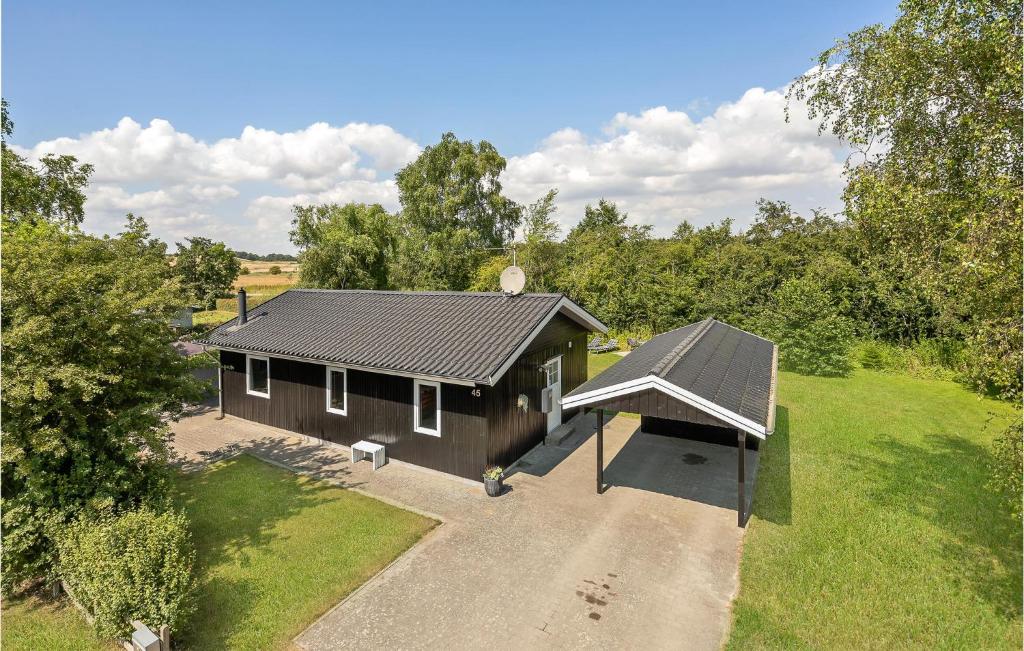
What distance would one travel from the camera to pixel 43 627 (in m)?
6.04

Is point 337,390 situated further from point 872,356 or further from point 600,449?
point 872,356

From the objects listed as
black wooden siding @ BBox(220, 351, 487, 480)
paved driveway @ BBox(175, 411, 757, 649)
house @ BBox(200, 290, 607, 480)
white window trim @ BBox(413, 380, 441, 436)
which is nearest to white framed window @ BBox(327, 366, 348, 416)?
house @ BBox(200, 290, 607, 480)

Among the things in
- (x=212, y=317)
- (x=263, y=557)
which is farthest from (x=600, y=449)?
(x=212, y=317)

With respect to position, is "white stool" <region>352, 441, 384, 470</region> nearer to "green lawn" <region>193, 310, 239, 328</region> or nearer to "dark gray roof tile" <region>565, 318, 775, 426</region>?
"dark gray roof tile" <region>565, 318, 775, 426</region>

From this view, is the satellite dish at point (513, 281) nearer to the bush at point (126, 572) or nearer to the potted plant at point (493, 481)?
the potted plant at point (493, 481)

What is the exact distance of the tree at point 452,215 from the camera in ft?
119

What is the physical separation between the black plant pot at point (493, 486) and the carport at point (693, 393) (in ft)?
6.75

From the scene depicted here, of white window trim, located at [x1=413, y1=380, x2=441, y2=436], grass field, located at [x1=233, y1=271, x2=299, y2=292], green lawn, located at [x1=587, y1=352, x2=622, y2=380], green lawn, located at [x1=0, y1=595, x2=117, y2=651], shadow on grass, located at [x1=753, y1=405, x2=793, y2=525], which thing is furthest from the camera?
grass field, located at [x1=233, y1=271, x2=299, y2=292]

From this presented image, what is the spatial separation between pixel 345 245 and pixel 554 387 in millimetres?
26330

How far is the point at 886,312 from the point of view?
925 inches

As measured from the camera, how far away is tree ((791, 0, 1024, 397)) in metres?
6.07

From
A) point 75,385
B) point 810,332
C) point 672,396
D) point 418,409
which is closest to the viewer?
point 75,385

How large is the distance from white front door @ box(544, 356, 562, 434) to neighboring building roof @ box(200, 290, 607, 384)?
4.75 ft

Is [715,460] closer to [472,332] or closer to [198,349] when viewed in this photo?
[472,332]
